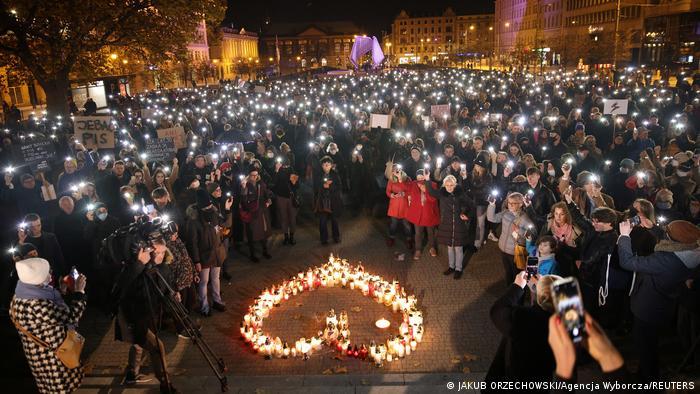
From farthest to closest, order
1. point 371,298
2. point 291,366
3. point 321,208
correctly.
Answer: point 321,208
point 371,298
point 291,366

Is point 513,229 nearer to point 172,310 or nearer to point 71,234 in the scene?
point 172,310

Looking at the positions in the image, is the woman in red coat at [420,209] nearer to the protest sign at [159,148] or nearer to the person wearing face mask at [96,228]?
the person wearing face mask at [96,228]

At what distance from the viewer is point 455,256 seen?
8.91 meters

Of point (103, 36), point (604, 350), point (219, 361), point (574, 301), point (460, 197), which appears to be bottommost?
point (219, 361)

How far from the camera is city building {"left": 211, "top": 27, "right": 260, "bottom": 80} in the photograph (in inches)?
3834

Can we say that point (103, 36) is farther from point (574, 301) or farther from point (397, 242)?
point (574, 301)

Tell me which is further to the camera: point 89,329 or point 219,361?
point 89,329

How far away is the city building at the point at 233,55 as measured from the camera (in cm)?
9738

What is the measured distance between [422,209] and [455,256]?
1.08 m

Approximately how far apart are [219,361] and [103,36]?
718 inches

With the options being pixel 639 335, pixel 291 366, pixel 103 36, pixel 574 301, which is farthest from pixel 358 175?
pixel 103 36

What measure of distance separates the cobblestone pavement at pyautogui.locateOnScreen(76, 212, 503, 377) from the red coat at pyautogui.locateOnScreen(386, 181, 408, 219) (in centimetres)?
77

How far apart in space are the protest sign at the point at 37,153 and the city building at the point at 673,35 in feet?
154

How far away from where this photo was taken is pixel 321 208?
33.5ft
